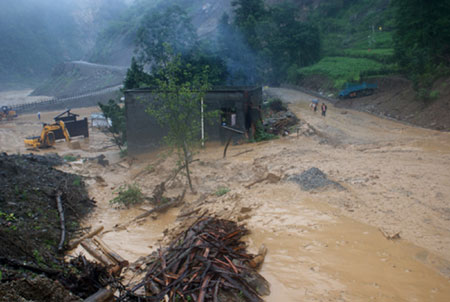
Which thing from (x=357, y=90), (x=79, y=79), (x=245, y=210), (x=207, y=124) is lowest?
(x=245, y=210)

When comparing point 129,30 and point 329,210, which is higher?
point 129,30

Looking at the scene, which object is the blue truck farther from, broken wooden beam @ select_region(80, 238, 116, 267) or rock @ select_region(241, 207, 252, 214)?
broken wooden beam @ select_region(80, 238, 116, 267)

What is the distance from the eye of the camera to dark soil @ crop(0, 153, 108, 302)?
4707mm

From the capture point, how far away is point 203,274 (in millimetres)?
5652

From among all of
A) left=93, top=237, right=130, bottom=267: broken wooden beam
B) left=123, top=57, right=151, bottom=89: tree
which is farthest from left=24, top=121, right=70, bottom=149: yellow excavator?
left=93, top=237, right=130, bottom=267: broken wooden beam

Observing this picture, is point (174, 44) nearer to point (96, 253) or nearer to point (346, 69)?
point (346, 69)

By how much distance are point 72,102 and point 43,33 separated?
60909mm

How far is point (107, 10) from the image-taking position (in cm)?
11044

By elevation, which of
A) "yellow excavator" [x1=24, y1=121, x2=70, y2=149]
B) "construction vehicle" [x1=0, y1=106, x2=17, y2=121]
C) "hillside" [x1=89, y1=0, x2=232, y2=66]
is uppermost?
"hillside" [x1=89, y1=0, x2=232, y2=66]

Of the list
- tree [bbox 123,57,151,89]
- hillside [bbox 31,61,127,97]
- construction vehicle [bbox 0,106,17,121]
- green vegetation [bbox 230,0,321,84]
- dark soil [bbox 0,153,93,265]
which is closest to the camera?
dark soil [bbox 0,153,93,265]

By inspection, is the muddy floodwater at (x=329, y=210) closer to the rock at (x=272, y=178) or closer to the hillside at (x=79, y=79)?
the rock at (x=272, y=178)

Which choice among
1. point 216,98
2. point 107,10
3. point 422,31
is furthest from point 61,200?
point 107,10

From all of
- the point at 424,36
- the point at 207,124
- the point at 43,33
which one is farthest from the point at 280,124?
the point at 43,33

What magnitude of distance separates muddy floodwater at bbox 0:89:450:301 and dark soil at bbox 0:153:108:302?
128cm
